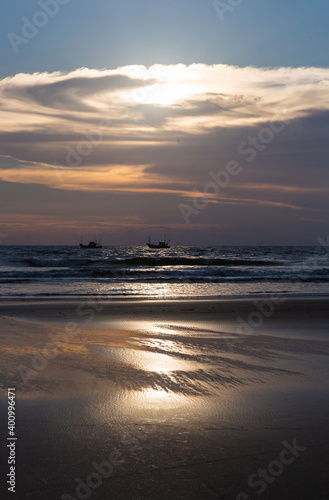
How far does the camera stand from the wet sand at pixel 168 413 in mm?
3818

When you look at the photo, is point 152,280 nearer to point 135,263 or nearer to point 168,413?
point 135,263

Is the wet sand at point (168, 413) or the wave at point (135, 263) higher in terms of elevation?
the wave at point (135, 263)

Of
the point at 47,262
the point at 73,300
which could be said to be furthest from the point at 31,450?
the point at 47,262

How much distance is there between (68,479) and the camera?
12.6 ft

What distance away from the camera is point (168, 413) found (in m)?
5.43

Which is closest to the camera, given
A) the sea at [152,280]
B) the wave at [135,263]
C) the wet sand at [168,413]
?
the wet sand at [168,413]

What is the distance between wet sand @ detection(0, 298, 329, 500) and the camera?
382 centimetres

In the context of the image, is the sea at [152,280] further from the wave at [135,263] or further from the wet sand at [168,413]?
the wet sand at [168,413]

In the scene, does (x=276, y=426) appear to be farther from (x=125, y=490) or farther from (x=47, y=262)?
(x=47, y=262)

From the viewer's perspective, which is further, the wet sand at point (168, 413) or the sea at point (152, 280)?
the sea at point (152, 280)

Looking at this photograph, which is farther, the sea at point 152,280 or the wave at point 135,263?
the wave at point 135,263

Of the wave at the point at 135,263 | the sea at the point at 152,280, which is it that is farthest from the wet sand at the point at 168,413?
the wave at the point at 135,263

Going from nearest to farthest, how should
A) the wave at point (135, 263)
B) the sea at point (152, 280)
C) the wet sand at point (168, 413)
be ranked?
the wet sand at point (168, 413)
the sea at point (152, 280)
the wave at point (135, 263)

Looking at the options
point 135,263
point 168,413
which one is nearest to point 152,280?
point 135,263
